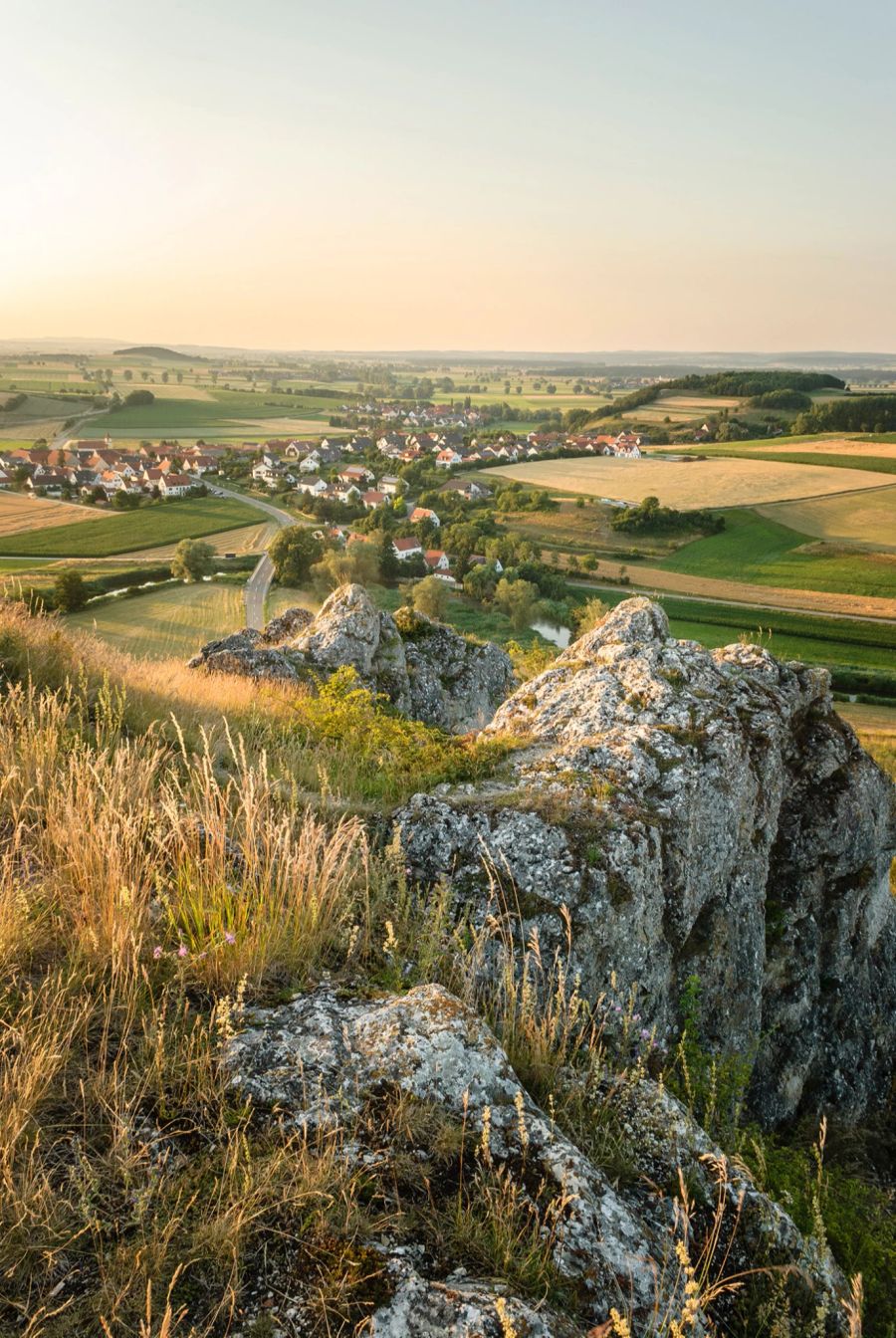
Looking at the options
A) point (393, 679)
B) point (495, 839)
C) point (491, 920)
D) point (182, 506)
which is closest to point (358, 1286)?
point (491, 920)

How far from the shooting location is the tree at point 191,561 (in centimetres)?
5456

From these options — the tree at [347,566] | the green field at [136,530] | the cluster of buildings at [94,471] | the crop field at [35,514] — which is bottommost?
the tree at [347,566]

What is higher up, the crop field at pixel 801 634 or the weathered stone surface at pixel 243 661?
the weathered stone surface at pixel 243 661

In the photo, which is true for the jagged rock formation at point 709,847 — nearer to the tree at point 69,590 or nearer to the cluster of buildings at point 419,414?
the tree at point 69,590

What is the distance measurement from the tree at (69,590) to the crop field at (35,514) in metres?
13.1

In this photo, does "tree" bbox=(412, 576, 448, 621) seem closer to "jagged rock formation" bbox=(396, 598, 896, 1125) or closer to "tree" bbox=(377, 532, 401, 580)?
"tree" bbox=(377, 532, 401, 580)

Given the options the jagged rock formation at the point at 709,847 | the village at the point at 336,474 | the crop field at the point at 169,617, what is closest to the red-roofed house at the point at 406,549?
the village at the point at 336,474

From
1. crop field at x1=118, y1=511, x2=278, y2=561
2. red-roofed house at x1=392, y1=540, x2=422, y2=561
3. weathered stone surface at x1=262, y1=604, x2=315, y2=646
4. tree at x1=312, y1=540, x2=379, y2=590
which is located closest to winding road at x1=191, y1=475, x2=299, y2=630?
crop field at x1=118, y1=511, x2=278, y2=561

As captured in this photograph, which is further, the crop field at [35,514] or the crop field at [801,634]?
the crop field at [35,514]

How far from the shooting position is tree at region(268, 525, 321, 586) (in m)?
59.5

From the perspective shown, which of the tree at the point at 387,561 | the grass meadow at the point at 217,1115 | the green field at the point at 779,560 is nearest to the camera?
the grass meadow at the point at 217,1115

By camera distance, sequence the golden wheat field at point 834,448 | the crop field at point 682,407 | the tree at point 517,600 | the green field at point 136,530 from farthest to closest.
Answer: the crop field at point 682,407 → the golden wheat field at point 834,448 → the tree at point 517,600 → the green field at point 136,530

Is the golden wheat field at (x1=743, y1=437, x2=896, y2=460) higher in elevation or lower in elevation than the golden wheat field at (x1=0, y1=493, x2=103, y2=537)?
higher

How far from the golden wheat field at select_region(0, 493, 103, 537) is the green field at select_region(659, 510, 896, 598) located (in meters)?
55.1
